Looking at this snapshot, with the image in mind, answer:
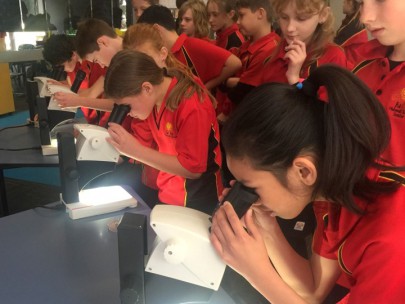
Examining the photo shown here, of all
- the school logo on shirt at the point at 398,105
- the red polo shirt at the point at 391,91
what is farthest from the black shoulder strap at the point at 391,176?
the school logo on shirt at the point at 398,105

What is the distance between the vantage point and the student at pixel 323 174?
28.1 inches

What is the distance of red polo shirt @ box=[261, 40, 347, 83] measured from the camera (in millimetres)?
1710

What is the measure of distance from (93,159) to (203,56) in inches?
58.7

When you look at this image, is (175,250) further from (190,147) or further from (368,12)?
(368,12)

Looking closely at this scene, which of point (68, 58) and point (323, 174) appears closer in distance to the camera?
point (323, 174)

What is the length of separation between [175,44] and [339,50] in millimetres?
1133

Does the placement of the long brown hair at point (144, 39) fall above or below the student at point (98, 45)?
above

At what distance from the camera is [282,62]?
78.2 inches

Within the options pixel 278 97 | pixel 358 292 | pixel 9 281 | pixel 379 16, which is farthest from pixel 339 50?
pixel 9 281

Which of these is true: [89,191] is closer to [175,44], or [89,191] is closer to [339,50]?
[339,50]

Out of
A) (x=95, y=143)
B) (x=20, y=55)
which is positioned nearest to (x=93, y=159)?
(x=95, y=143)

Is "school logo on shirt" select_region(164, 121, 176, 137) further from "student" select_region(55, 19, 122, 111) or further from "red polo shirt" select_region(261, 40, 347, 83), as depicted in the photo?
"student" select_region(55, 19, 122, 111)

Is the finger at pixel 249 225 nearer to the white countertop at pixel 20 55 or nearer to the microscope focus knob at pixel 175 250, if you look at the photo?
the microscope focus knob at pixel 175 250

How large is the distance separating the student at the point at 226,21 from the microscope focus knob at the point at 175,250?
272 cm
